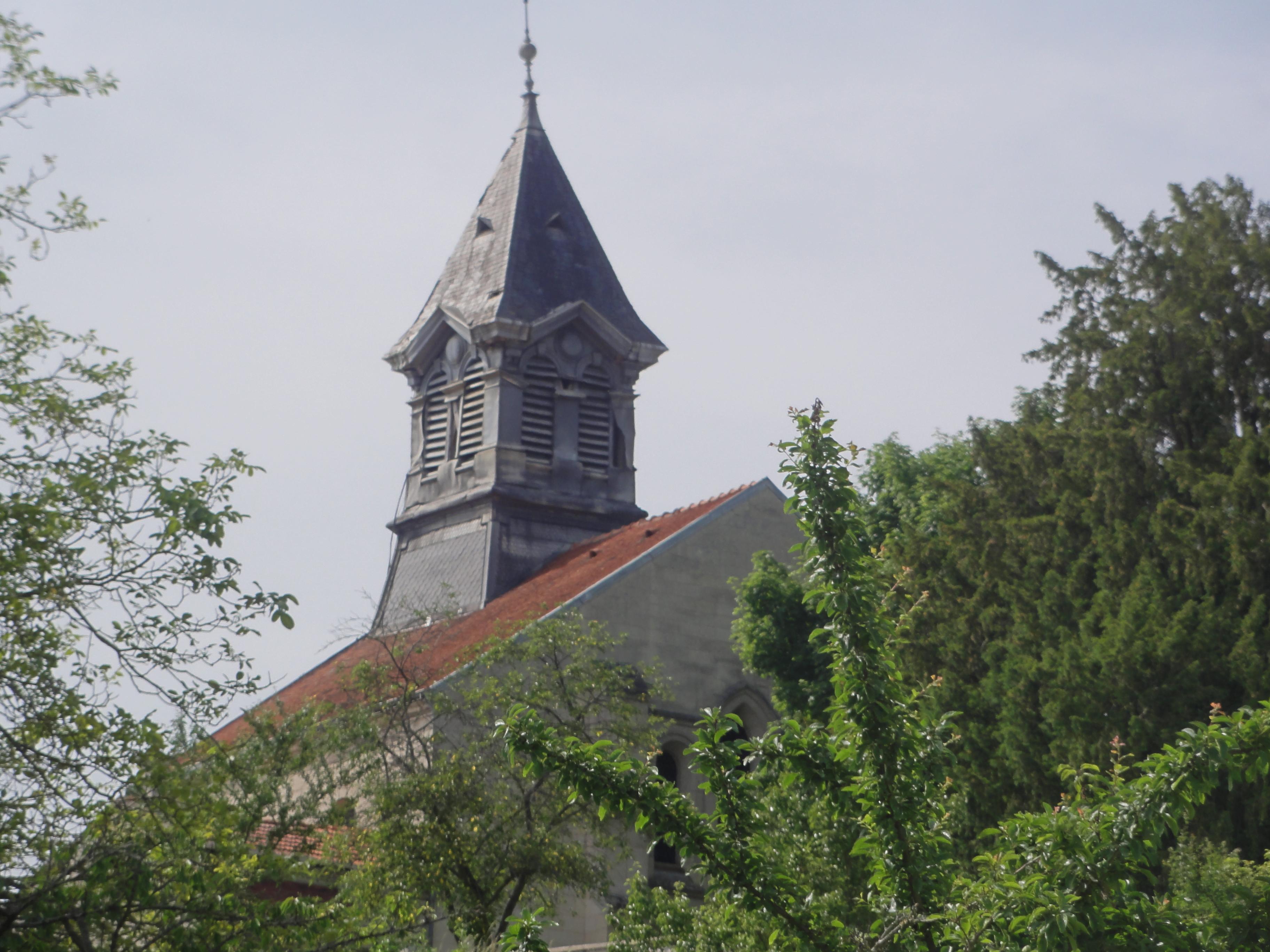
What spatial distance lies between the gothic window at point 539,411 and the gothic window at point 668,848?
8947 mm

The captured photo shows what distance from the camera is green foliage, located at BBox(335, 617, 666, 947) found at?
18000 millimetres

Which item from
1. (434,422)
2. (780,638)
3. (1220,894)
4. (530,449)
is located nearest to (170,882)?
(1220,894)

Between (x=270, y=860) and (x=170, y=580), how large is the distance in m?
1.93

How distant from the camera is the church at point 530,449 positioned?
96.8 ft

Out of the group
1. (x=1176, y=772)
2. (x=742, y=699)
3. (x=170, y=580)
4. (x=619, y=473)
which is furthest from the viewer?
(x=619, y=473)

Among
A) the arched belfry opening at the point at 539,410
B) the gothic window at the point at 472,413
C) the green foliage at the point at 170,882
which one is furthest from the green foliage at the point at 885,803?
the gothic window at the point at 472,413

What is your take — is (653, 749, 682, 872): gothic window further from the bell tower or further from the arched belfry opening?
the arched belfry opening

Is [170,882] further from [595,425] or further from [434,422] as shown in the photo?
[434,422]

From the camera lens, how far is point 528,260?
36.1 meters

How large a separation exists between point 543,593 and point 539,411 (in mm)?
6305

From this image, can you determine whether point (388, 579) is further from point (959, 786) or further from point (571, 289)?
point (959, 786)

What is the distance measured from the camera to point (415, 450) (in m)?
36.1

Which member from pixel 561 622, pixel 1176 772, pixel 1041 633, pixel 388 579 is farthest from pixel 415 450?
pixel 1176 772

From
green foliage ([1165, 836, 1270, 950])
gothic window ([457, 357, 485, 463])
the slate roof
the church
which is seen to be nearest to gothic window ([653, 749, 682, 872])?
the church
